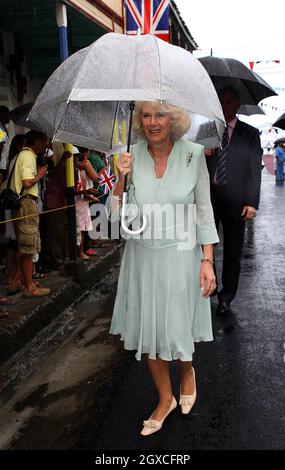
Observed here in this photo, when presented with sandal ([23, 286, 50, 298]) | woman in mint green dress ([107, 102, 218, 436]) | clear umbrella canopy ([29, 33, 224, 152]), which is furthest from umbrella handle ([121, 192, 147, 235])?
sandal ([23, 286, 50, 298])

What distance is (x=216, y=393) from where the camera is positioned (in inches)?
127

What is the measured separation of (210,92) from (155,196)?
2.19 feet

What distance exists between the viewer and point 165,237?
258cm

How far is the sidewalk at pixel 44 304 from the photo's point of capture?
13.3 feet

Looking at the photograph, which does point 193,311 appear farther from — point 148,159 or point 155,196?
point 148,159

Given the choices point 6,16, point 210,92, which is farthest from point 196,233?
point 6,16

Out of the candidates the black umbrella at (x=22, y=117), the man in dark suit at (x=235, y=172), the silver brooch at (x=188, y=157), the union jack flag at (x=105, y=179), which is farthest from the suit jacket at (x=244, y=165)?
the union jack flag at (x=105, y=179)

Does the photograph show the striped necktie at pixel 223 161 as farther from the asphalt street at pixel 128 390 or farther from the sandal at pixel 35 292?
the sandal at pixel 35 292

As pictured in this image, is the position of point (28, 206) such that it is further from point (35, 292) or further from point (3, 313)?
point (3, 313)

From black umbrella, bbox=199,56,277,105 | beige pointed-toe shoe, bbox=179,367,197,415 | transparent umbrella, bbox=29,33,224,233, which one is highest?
black umbrella, bbox=199,56,277,105

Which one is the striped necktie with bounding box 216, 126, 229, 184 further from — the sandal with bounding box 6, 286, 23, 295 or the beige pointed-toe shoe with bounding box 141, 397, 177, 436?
the sandal with bounding box 6, 286, 23, 295

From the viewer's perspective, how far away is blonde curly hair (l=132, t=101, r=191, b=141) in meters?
2.52

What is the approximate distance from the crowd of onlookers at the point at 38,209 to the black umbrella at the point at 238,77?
6.39 ft

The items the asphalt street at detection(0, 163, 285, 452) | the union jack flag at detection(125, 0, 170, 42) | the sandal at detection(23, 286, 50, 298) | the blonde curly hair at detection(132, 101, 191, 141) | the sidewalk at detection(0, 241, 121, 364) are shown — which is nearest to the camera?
the blonde curly hair at detection(132, 101, 191, 141)
